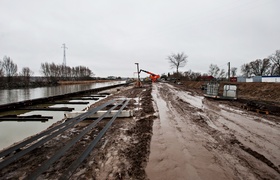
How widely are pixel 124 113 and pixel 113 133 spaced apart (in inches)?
86.9

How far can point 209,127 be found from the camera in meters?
5.58

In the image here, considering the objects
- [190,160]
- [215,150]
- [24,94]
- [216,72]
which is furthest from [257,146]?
[216,72]

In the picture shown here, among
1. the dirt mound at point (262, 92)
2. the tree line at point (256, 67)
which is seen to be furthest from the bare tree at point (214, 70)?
the dirt mound at point (262, 92)

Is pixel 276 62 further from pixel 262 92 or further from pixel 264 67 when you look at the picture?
pixel 262 92

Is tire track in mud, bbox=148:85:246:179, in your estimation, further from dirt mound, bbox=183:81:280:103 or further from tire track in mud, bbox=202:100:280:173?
dirt mound, bbox=183:81:280:103

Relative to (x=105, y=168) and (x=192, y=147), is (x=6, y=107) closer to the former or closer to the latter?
(x=105, y=168)

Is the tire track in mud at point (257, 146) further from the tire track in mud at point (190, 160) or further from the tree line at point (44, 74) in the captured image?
the tree line at point (44, 74)

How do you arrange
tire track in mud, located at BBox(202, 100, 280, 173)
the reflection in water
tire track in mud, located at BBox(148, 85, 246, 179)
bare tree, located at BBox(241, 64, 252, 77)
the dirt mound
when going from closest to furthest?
tire track in mud, located at BBox(148, 85, 246, 179)
tire track in mud, located at BBox(202, 100, 280, 173)
the dirt mound
the reflection in water
bare tree, located at BBox(241, 64, 252, 77)

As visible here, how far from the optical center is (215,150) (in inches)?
148

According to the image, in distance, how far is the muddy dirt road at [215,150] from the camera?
2846 millimetres

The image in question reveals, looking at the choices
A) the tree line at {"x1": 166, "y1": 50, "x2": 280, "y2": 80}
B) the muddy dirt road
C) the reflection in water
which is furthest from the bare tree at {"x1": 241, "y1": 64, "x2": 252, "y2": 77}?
the muddy dirt road

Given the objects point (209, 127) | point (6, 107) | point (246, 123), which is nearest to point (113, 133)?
point (209, 127)

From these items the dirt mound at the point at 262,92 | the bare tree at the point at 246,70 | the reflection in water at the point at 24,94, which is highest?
the bare tree at the point at 246,70

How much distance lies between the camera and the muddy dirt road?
2.85m
